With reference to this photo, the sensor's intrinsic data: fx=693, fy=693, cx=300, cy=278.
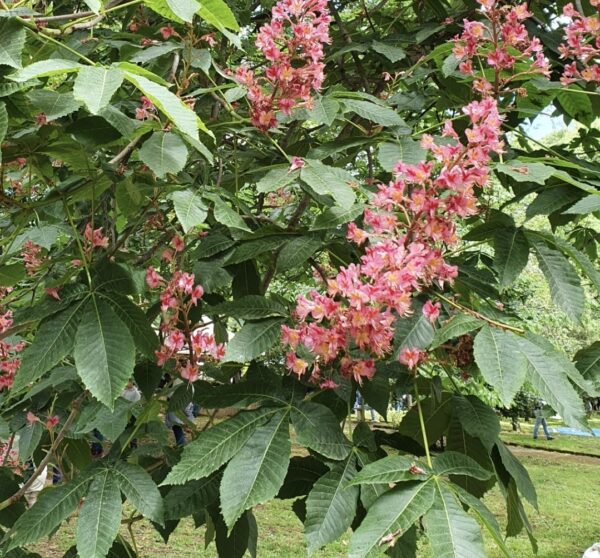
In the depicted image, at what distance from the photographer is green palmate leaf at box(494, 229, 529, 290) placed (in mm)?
1249

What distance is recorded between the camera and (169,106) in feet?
2.95

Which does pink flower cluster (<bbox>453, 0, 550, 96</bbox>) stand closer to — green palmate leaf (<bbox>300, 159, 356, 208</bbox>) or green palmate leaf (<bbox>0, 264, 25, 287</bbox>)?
green palmate leaf (<bbox>300, 159, 356, 208</bbox>)

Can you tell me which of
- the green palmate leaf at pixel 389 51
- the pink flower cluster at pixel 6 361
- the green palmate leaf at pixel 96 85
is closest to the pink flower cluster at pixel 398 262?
the green palmate leaf at pixel 96 85

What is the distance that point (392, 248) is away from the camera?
3.31ft

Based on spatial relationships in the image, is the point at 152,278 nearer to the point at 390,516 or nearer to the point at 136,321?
the point at 136,321

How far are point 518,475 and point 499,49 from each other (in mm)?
846

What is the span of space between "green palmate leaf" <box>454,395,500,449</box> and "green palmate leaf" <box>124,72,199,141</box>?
0.68 m

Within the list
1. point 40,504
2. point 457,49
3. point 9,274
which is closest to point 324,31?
point 457,49

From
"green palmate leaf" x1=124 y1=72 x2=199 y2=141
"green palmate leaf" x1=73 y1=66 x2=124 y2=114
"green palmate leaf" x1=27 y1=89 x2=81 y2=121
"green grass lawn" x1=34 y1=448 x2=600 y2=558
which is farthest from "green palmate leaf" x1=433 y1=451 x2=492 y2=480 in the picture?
"green grass lawn" x1=34 y1=448 x2=600 y2=558

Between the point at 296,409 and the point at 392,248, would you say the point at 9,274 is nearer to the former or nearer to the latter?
the point at 296,409

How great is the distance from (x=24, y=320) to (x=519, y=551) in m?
5.50

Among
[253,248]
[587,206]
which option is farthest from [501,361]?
[253,248]

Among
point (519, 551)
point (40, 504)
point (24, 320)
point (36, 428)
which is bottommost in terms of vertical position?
point (519, 551)

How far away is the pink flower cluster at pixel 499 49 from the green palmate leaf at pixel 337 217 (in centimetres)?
42
